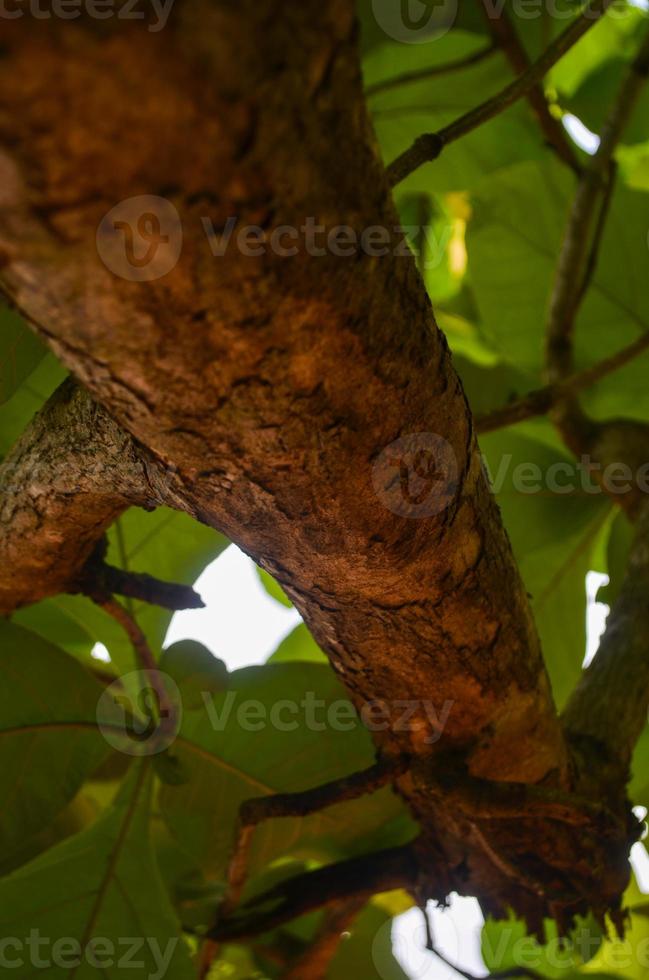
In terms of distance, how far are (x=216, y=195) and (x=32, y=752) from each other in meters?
0.64

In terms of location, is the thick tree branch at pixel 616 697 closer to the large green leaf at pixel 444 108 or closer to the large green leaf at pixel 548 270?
the large green leaf at pixel 548 270

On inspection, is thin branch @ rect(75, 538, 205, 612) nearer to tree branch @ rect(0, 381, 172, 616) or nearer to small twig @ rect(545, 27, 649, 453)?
tree branch @ rect(0, 381, 172, 616)

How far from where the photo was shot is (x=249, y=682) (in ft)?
2.67

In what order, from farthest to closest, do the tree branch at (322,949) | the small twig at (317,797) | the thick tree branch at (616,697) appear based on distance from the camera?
the tree branch at (322,949), the thick tree branch at (616,697), the small twig at (317,797)

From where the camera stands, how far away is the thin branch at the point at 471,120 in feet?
1.33

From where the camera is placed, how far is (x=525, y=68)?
0.98 meters

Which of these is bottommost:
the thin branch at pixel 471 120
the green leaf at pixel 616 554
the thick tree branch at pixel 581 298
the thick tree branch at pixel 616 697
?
the thick tree branch at pixel 616 697

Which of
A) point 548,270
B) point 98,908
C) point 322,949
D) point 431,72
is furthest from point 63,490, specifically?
point 548,270

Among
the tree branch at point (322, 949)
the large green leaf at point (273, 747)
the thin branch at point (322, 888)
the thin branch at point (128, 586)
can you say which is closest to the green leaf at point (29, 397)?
the thin branch at point (128, 586)

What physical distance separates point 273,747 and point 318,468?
52cm

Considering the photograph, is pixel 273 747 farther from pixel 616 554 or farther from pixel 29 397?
pixel 616 554

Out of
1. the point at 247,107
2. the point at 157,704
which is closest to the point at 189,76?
the point at 247,107

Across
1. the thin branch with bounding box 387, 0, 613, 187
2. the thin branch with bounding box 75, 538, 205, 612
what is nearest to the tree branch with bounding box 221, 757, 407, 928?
the thin branch with bounding box 75, 538, 205, 612

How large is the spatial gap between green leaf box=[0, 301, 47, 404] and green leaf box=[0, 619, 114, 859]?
30 cm
